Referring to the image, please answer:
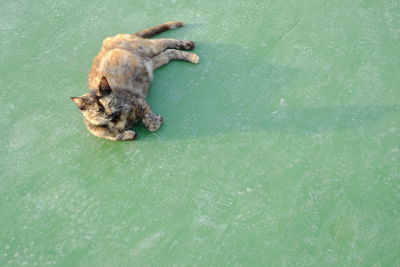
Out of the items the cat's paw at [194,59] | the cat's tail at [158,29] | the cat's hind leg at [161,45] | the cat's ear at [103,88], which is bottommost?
the cat's paw at [194,59]

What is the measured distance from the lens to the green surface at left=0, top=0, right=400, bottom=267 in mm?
3143

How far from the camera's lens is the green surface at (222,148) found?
124 inches

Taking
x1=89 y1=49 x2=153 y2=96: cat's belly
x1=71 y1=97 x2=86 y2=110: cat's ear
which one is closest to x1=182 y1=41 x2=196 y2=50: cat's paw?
x1=89 y1=49 x2=153 y2=96: cat's belly

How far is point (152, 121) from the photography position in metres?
3.74

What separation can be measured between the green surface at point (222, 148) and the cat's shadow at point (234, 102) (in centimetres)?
1

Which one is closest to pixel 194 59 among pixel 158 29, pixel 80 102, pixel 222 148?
pixel 158 29

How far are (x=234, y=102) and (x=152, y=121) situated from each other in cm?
80

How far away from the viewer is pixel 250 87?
156 inches

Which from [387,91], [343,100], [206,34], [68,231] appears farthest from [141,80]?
[387,91]

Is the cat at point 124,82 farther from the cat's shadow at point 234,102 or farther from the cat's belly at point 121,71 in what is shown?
the cat's shadow at point 234,102

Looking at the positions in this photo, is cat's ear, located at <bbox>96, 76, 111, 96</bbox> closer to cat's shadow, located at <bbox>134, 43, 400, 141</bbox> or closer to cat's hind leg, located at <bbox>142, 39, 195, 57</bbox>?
cat's shadow, located at <bbox>134, 43, 400, 141</bbox>

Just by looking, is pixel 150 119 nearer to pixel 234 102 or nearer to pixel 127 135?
pixel 127 135

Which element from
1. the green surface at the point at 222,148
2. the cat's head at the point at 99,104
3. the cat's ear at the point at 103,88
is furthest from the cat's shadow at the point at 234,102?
the cat's ear at the point at 103,88

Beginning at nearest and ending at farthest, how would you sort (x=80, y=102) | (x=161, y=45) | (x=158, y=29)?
(x=80, y=102) < (x=161, y=45) < (x=158, y=29)
